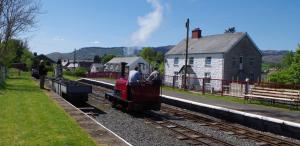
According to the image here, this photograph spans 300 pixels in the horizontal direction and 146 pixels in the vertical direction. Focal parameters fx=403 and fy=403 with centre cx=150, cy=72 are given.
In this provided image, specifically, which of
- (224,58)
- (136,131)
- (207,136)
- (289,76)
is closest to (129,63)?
(224,58)

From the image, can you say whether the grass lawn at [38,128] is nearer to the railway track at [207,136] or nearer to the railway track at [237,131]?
the railway track at [207,136]

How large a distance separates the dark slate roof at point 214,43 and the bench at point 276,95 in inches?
1036

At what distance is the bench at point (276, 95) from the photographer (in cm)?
1908

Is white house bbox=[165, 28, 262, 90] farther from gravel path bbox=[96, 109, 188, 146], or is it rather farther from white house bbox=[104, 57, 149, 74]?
white house bbox=[104, 57, 149, 74]

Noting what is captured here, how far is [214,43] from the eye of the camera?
169 feet

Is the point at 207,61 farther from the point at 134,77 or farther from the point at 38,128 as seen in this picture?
the point at 38,128

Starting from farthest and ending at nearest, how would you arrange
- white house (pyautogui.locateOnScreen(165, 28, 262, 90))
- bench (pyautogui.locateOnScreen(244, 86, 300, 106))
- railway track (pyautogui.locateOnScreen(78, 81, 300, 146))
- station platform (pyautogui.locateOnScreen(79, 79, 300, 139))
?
1. white house (pyautogui.locateOnScreen(165, 28, 262, 90))
2. bench (pyautogui.locateOnScreen(244, 86, 300, 106))
3. station platform (pyautogui.locateOnScreen(79, 79, 300, 139))
4. railway track (pyautogui.locateOnScreen(78, 81, 300, 146))

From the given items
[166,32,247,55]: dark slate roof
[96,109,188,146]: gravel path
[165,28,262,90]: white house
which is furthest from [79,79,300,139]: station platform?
[166,32,247,55]: dark slate roof

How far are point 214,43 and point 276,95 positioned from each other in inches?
1248

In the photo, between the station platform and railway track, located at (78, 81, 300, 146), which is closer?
railway track, located at (78, 81, 300, 146)

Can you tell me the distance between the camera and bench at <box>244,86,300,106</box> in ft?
62.6

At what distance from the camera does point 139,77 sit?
17.1 m

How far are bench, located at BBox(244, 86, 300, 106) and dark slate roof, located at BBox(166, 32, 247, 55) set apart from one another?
2631cm

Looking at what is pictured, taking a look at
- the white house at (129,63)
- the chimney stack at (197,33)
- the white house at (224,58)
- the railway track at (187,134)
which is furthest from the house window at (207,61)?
the white house at (129,63)
